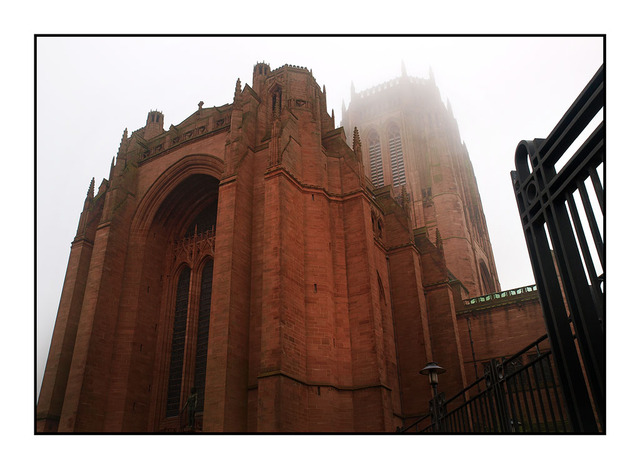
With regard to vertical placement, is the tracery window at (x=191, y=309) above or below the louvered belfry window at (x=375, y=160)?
below

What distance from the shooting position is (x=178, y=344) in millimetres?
19891

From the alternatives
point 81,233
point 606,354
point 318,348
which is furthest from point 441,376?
point 606,354

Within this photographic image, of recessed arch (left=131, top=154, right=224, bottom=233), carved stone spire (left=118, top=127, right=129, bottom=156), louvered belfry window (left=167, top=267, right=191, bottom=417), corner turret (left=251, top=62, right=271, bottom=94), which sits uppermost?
corner turret (left=251, top=62, right=271, bottom=94)

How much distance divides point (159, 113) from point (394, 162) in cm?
2315

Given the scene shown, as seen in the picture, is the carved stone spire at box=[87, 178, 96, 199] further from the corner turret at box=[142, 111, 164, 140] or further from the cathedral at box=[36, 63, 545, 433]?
the corner turret at box=[142, 111, 164, 140]

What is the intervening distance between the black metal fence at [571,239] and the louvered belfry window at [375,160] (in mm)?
39922

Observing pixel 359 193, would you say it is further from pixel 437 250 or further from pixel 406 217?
pixel 437 250

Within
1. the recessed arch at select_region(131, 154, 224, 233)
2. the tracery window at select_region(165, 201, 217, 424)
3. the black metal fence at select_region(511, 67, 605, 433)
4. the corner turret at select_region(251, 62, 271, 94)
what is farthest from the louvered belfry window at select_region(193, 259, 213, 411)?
the black metal fence at select_region(511, 67, 605, 433)

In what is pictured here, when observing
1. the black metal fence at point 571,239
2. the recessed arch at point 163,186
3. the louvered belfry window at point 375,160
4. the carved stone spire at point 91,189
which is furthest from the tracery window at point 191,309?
the louvered belfry window at point 375,160

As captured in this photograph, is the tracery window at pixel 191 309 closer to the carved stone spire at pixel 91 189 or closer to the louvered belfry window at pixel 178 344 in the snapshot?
the louvered belfry window at pixel 178 344

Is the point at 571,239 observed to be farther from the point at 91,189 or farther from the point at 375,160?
the point at 375,160

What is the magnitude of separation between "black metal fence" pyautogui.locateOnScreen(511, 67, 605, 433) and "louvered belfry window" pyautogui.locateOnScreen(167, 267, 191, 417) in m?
17.1

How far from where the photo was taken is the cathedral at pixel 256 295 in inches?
576

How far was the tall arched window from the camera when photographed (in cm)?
4334
